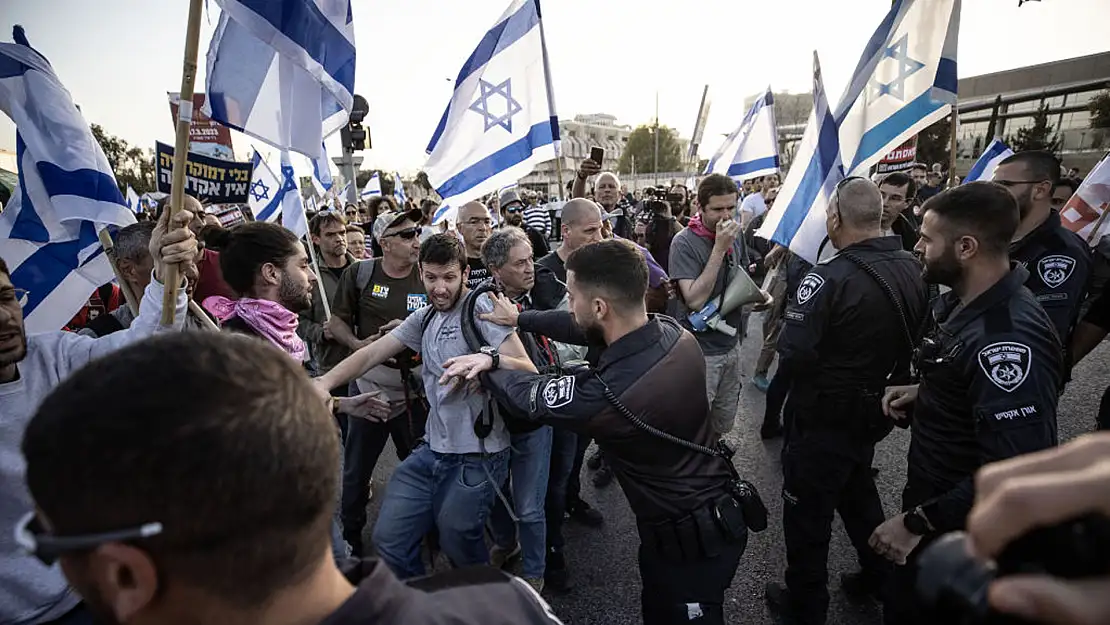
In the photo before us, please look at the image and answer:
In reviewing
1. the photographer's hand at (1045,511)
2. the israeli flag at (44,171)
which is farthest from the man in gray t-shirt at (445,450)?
Result: the photographer's hand at (1045,511)

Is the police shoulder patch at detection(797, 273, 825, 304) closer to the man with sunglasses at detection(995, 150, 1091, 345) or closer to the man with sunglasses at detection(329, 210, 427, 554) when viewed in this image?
the man with sunglasses at detection(995, 150, 1091, 345)

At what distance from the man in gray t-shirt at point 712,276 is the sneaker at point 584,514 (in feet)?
3.52

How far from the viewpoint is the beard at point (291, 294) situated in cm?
234

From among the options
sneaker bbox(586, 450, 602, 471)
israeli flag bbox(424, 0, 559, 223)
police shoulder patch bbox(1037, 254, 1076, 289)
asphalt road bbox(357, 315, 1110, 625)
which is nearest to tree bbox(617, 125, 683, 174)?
israeli flag bbox(424, 0, 559, 223)

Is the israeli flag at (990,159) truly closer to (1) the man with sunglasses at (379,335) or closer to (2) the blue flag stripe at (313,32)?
(1) the man with sunglasses at (379,335)

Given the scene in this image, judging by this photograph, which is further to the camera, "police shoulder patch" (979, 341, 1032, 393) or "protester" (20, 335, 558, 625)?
"police shoulder patch" (979, 341, 1032, 393)

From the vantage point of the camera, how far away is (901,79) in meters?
3.67

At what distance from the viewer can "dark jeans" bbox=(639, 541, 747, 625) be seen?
6.31 ft

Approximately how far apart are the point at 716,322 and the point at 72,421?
11.4 ft

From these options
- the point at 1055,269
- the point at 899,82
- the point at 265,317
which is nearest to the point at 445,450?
the point at 265,317

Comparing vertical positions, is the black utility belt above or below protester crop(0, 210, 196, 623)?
below

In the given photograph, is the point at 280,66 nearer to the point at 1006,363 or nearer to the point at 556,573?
the point at 556,573

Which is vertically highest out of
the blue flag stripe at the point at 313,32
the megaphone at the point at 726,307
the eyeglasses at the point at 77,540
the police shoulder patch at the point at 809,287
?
the blue flag stripe at the point at 313,32

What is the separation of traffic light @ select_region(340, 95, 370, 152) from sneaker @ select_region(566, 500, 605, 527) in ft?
24.9
